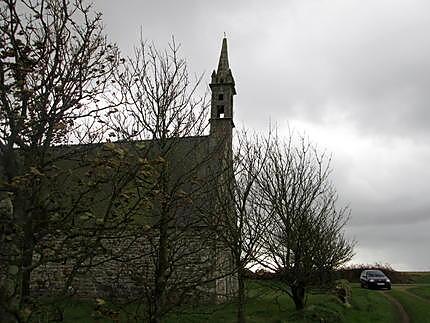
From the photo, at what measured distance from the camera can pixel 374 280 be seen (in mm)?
33562

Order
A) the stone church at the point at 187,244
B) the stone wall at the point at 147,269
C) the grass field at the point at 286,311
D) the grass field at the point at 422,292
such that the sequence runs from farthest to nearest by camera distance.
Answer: the grass field at the point at 422,292 < the grass field at the point at 286,311 < the stone church at the point at 187,244 < the stone wall at the point at 147,269

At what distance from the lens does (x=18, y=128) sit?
4977 millimetres

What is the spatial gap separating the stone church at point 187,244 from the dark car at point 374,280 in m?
13.1

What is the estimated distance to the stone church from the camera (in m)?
6.64

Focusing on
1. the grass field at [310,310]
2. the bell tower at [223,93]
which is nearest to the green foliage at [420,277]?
the grass field at [310,310]

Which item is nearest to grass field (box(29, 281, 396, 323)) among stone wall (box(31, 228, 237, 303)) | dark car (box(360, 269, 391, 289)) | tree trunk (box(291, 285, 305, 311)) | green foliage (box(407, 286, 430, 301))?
tree trunk (box(291, 285, 305, 311))

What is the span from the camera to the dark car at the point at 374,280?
3322cm

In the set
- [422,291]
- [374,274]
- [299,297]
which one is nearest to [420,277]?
[374,274]

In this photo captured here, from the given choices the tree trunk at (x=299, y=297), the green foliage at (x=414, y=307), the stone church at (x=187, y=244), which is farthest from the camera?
the green foliage at (x=414, y=307)

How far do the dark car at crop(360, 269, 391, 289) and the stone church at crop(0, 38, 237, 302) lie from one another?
1308 cm

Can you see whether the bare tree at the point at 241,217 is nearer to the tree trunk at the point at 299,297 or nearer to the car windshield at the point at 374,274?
the tree trunk at the point at 299,297

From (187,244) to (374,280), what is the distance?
90.5 ft

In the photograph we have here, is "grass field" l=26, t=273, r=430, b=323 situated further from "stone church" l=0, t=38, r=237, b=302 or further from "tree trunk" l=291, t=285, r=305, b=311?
"stone church" l=0, t=38, r=237, b=302

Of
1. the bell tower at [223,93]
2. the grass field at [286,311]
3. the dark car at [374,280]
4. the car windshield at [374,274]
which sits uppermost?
the bell tower at [223,93]
